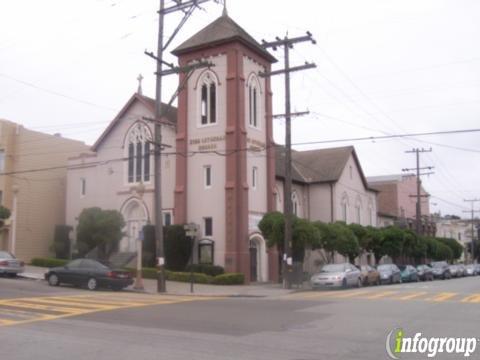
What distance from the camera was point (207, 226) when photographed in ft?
113

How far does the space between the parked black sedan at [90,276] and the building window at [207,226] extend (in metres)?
8.38

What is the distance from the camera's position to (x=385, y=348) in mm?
10008

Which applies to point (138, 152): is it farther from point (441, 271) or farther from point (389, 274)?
point (441, 271)

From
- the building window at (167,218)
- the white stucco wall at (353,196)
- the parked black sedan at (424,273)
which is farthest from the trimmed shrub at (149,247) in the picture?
the parked black sedan at (424,273)

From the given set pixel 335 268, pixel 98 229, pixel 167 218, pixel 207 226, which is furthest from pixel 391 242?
pixel 98 229

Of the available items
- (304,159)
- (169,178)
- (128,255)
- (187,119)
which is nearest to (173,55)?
(187,119)

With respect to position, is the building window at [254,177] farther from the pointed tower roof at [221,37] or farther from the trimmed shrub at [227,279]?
the pointed tower roof at [221,37]

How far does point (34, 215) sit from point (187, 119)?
1373cm

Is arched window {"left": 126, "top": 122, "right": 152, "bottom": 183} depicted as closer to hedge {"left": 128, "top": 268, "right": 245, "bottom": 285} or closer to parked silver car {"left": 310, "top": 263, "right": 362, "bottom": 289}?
hedge {"left": 128, "top": 268, "right": 245, "bottom": 285}

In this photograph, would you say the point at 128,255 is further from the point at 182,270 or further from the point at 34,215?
the point at 34,215

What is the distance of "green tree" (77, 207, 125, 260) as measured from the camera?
3612 centimetres

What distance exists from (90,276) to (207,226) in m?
10.2

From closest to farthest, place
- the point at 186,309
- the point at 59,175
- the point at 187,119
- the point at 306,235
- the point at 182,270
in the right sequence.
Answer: the point at 186,309, the point at 306,235, the point at 182,270, the point at 187,119, the point at 59,175

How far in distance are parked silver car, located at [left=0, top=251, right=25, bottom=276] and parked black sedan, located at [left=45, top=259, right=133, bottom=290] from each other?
485 cm
